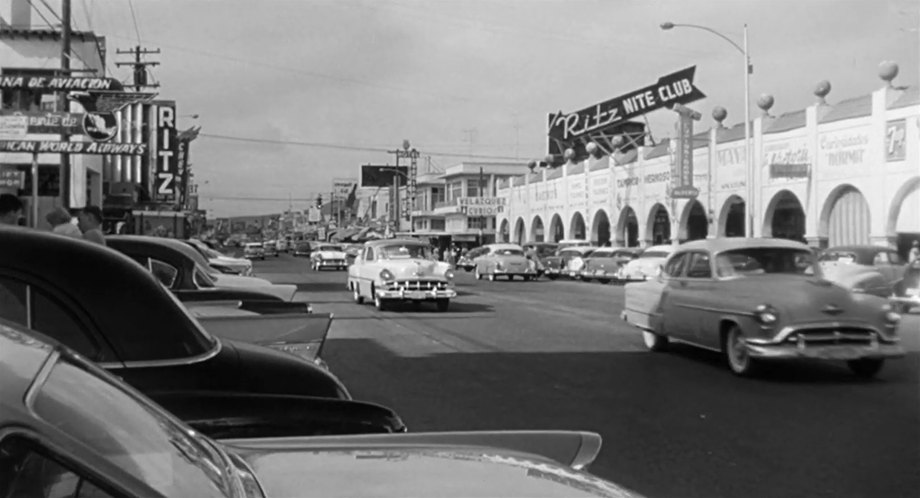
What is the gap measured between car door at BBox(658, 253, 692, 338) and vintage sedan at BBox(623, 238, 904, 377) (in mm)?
13

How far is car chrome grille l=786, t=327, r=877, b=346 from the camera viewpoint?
9727 millimetres

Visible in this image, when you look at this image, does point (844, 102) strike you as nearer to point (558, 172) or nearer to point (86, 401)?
point (558, 172)

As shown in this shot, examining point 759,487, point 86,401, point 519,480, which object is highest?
point 86,401

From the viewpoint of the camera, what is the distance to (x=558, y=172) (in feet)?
189

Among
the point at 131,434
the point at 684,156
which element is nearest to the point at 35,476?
the point at 131,434

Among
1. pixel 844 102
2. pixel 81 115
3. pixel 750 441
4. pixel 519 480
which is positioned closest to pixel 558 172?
pixel 844 102

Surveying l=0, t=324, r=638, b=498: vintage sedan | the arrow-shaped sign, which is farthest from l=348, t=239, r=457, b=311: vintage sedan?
the arrow-shaped sign

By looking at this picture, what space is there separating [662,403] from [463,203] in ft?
204

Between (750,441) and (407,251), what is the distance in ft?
48.0

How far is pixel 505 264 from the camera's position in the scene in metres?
37.4

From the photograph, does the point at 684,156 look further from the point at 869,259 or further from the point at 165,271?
the point at 165,271

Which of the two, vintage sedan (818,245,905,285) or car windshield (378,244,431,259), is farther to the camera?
vintage sedan (818,245,905,285)

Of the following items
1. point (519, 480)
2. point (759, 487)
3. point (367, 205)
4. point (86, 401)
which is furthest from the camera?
point (367, 205)

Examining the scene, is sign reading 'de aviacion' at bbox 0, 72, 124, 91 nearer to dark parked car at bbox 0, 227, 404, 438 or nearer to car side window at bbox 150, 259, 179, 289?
car side window at bbox 150, 259, 179, 289
